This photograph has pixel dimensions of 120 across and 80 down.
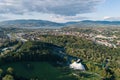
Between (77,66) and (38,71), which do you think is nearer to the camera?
(38,71)

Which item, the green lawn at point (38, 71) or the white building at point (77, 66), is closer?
Result: the green lawn at point (38, 71)

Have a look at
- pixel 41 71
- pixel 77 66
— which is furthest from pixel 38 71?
pixel 77 66

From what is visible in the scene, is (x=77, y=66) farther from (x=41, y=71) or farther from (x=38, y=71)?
(x=38, y=71)

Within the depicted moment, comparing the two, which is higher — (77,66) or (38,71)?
(38,71)

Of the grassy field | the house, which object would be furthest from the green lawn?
the house

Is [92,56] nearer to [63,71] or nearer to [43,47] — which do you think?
[43,47]

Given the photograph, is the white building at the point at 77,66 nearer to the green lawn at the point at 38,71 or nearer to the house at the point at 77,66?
the house at the point at 77,66

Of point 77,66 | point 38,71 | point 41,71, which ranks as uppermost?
point 38,71

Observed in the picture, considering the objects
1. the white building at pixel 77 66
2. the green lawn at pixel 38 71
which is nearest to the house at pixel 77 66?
the white building at pixel 77 66
